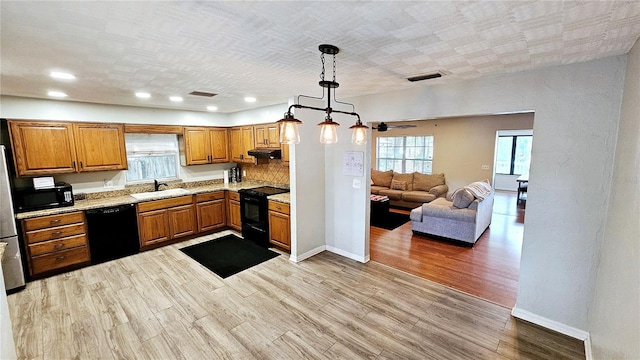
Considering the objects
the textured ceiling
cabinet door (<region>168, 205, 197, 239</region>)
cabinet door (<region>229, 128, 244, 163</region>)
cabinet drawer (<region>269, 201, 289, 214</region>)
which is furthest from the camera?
cabinet door (<region>229, 128, 244, 163</region>)

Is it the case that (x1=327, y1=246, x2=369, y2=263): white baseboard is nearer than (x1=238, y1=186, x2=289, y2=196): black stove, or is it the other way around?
(x1=327, y1=246, x2=369, y2=263): white baseboard

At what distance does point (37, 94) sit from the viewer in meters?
3.39

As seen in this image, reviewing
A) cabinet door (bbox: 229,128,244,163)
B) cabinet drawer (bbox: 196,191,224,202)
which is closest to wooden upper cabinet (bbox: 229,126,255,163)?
cabinet door (bbox: 229,128,244,163)

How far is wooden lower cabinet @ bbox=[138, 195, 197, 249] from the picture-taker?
14.0 feet

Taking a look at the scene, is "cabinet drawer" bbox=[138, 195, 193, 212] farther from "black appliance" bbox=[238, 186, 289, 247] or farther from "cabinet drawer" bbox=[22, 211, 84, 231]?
"black appliance" bbox=[238, 186, 289, 247]

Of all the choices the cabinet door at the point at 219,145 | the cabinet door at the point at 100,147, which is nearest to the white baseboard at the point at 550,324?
the cabinet door at the point at 219,145

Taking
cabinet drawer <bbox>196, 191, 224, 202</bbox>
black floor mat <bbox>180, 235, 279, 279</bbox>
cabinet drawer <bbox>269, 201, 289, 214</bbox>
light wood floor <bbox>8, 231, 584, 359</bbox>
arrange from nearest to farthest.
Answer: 1. light wood floor <bbox>8, 231, 584, 359</bbox>
2. black floor mat <bbox>180, 235, 279, 279</bbox>
3. cabinet drawer <bbox>269, 201, 289, 214</bbox>
4. cabinet drawer <bbox>196, 191, 224, 202</bbox>

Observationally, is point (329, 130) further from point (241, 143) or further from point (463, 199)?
point (241, 143)

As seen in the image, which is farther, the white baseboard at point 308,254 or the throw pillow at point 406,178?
the throw pillow at point 406,178

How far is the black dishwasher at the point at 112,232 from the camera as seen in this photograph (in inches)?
150

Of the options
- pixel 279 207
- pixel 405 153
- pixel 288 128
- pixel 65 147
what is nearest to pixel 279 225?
pixel 279 207

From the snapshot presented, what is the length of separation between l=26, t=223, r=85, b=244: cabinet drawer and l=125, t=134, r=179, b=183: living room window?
1.19 m

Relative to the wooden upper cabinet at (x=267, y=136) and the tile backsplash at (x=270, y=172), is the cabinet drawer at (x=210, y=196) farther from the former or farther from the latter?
the wooden upper cabinet at (x=267, y=136)

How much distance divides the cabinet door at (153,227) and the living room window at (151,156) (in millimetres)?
920
